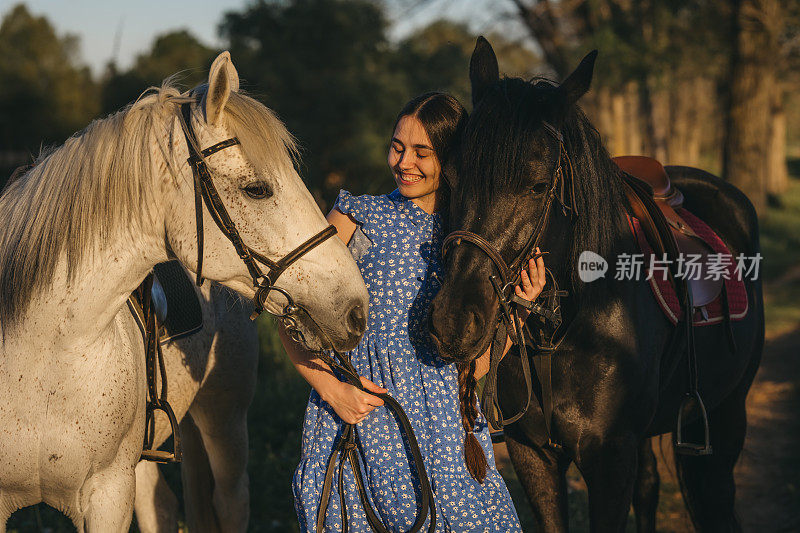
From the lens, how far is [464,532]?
232 cm

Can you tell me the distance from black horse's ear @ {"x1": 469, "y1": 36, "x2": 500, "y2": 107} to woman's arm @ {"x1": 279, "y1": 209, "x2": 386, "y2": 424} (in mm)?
690

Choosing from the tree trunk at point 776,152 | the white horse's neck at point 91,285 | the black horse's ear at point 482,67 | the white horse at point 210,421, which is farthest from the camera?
the tree trunk at point 776,152

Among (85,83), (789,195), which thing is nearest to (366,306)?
(789,195)

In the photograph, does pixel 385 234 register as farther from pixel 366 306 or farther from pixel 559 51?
pixel 559 51

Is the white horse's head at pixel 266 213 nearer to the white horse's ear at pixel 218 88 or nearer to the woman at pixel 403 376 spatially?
the white horse's ear at pixel 218 88

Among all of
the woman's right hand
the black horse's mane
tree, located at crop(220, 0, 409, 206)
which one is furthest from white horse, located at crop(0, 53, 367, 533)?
tree, located at crop(220, 0, 409, 206)

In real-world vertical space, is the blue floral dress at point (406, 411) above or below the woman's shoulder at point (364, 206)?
below

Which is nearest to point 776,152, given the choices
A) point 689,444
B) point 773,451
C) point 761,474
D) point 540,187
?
point 773,451

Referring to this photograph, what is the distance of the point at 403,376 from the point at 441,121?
86 cm

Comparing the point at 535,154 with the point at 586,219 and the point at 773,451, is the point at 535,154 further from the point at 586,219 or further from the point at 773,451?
the point at 773,451

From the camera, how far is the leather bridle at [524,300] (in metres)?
2.17

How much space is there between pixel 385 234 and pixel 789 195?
2644 centimetres

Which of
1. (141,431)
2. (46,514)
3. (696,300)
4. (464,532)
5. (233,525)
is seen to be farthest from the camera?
(46,514)

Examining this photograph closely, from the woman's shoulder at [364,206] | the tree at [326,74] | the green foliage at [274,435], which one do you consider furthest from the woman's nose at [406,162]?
the tree at [326,74]
